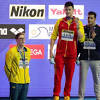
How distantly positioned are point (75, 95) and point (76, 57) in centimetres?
144

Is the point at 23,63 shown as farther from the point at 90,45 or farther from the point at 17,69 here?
the point at 90,45

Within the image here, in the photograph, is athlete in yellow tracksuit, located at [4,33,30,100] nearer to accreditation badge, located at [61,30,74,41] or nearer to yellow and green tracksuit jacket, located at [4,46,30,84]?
yellow and green tracksuit jacket, located at [4,46,30,84]

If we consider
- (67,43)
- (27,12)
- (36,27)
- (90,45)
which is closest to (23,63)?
(67,43)

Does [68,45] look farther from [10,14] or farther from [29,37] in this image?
[10,14]

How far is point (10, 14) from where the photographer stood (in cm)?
406

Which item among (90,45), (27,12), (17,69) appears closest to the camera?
(17,69)

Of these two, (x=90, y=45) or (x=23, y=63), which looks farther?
(x=90, y=45)

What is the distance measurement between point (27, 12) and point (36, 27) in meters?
0.33

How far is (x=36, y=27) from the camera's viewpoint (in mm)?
4086

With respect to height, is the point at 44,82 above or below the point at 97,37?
below

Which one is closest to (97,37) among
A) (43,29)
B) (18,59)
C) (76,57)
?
(76,57)

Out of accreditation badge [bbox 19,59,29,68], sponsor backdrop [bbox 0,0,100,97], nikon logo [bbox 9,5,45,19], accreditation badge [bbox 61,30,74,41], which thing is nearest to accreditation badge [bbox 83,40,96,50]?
accreditation badge [bbox 61,30,74,41]

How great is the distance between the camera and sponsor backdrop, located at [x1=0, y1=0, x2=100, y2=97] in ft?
13.3

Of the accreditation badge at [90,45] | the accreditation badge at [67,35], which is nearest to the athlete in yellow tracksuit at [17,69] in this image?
the accreditation badge at [67,35]
